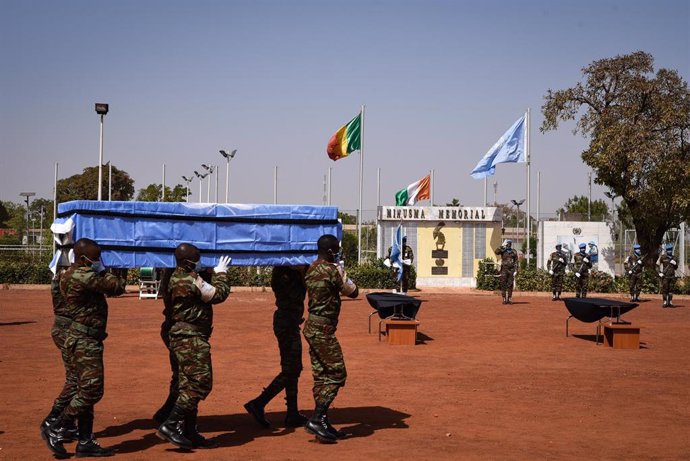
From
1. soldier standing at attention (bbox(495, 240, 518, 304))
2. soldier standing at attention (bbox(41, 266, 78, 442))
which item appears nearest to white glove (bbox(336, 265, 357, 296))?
soldier standing at attention (bbox(41, 266, 78, 442))

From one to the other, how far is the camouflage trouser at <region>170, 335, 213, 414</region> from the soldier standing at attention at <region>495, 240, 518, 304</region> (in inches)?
811

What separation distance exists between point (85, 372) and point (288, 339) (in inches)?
90.0

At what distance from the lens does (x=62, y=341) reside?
8.79 meters

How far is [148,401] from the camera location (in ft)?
36.8

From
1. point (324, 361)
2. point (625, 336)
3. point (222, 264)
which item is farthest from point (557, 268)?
point (222, 264)

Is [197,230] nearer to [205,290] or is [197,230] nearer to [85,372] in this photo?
[205,290]

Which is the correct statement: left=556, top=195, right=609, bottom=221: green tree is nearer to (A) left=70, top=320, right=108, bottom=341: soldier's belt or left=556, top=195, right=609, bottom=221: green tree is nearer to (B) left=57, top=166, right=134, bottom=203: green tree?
(B) left=57, top=166, right=134, bottom=203: green tree

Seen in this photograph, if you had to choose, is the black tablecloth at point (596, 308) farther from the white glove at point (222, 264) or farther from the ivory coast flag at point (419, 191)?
the ivory coast flag at point (419, 191)

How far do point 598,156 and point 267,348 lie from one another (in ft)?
77.1

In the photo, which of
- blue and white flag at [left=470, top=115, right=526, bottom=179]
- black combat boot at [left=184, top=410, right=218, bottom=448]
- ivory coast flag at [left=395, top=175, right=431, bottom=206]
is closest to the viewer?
black combat boot at [left=184, top=410, right=218, bottom=448]

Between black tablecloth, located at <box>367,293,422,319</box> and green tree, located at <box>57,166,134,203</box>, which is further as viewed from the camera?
green tree, located at <box>57,166,134,203</box>

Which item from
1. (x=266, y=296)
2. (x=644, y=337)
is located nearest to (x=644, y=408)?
(x=644, y=337)

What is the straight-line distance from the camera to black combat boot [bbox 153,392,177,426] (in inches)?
368

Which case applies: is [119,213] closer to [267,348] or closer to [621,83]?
[267,348]
